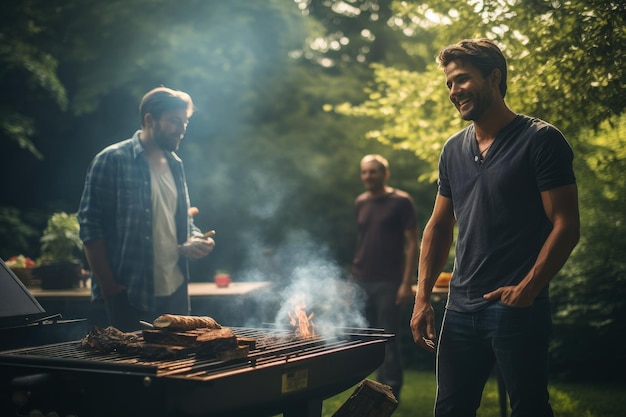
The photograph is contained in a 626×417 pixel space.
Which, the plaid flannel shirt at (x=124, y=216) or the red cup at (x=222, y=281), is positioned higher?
the plaid flannel shirt at (x=124, y=216)

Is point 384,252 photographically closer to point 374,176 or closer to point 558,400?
point 374,176

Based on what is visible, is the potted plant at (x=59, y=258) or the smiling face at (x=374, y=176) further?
the smiling face at (x=374, y=176)

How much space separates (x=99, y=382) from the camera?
312 centimetres

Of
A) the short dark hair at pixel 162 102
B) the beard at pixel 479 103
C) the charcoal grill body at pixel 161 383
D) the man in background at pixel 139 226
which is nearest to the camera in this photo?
the charcoal grill body at pixel 161 383

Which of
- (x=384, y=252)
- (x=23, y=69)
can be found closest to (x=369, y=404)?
(x=384, y=252)

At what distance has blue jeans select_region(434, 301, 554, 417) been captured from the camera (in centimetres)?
316

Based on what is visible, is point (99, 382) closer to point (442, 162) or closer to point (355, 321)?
point (442, 162)

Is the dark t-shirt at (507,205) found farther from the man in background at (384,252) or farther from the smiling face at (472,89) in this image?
the man in background at (384,252)

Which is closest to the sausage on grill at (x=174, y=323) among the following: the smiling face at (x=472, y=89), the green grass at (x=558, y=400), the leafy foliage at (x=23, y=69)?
the smiling face at (x=472, y=89)

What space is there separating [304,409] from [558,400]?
15.1 ft

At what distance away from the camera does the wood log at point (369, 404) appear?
163 inches

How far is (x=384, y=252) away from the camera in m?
7.40

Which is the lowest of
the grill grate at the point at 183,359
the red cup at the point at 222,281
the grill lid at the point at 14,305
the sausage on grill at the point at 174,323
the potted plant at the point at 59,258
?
the grill grate at the point at 183,359

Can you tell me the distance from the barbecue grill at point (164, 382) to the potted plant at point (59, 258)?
381 centimetres
